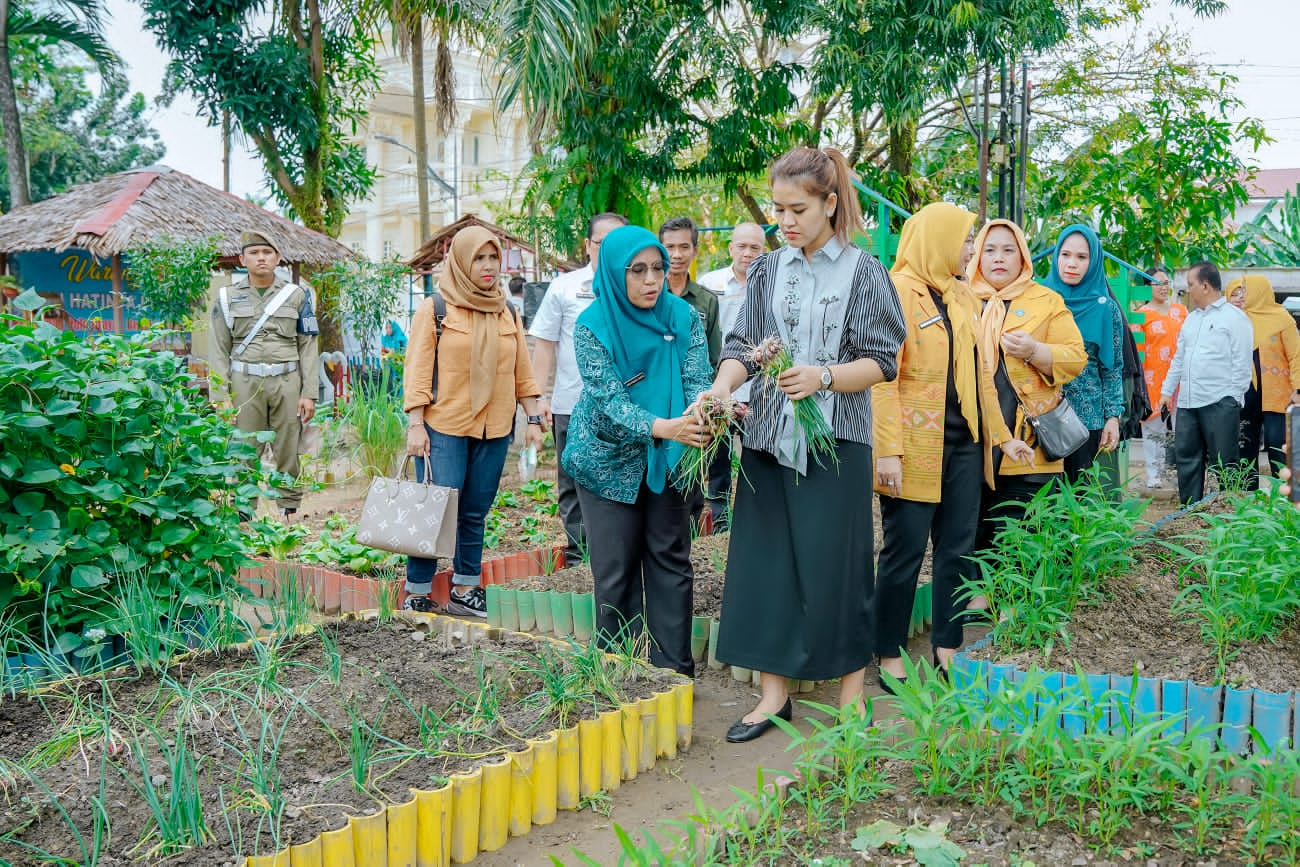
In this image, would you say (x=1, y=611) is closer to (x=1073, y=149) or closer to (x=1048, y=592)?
(x=1048, y=592)

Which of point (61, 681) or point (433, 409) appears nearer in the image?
point (61, 681)

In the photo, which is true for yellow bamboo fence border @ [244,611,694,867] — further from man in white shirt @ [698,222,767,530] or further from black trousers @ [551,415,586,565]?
man in white shirt @ [698,222,767,530]

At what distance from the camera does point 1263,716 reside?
2.88 metres

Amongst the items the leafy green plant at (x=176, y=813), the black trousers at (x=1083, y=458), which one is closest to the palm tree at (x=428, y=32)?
the black trousers at (x=1083, y=458)

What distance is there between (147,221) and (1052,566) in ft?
44.8

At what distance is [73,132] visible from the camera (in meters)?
30.2

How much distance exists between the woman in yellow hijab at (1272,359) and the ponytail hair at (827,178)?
5.80 m

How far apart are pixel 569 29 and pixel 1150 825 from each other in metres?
7.67

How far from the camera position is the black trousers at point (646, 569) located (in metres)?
3.83

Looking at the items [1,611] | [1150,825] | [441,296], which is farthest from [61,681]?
[1150,825]

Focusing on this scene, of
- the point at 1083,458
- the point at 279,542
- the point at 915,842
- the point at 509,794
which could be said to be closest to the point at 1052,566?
the point at 915,842

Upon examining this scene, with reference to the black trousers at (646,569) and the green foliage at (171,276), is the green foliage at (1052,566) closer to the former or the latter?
the black trousers at (646,569)

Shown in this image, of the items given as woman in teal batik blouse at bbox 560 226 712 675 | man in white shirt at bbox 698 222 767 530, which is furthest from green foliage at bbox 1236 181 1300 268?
woman in teal batik blouse at bbox 560 226 712 675

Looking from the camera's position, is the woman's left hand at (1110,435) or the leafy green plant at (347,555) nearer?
the woman's left hand at (1110,435)
